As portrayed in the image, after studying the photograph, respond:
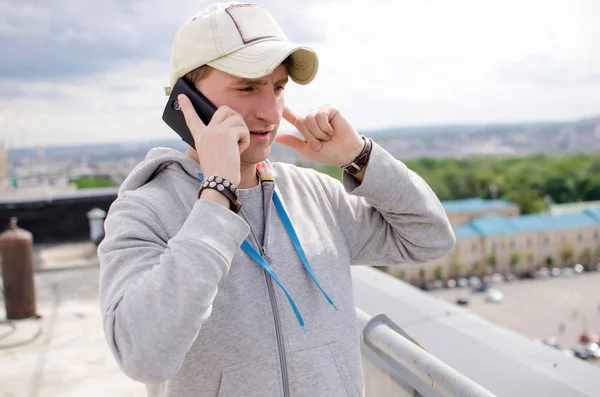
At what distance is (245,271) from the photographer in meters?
1.18

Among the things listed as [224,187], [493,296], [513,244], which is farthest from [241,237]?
[513,244]

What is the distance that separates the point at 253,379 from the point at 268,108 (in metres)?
0.53

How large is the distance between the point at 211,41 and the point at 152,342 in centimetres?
58

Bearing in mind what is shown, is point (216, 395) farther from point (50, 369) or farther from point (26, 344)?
point (26, 344)

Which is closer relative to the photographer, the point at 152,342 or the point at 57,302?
the point at 152,342

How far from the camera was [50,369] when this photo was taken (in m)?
3.01

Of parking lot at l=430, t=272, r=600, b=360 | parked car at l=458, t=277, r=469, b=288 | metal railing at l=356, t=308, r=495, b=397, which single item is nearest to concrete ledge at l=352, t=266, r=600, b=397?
metal railing at l=356, t=308, r=495, b=397

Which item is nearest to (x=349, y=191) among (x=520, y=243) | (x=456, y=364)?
(x=456, y=364)

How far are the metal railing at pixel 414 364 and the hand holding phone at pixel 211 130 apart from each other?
57cm

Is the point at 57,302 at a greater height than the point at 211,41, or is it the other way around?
the point at 211,41

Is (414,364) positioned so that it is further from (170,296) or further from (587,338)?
(587,338)

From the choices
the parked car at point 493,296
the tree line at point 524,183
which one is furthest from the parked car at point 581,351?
the tree line at point 524,183

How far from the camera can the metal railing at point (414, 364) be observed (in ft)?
3.79

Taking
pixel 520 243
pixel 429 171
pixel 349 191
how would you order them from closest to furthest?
pixel 349 191 < pixel 520 243 < pixel 429 171
